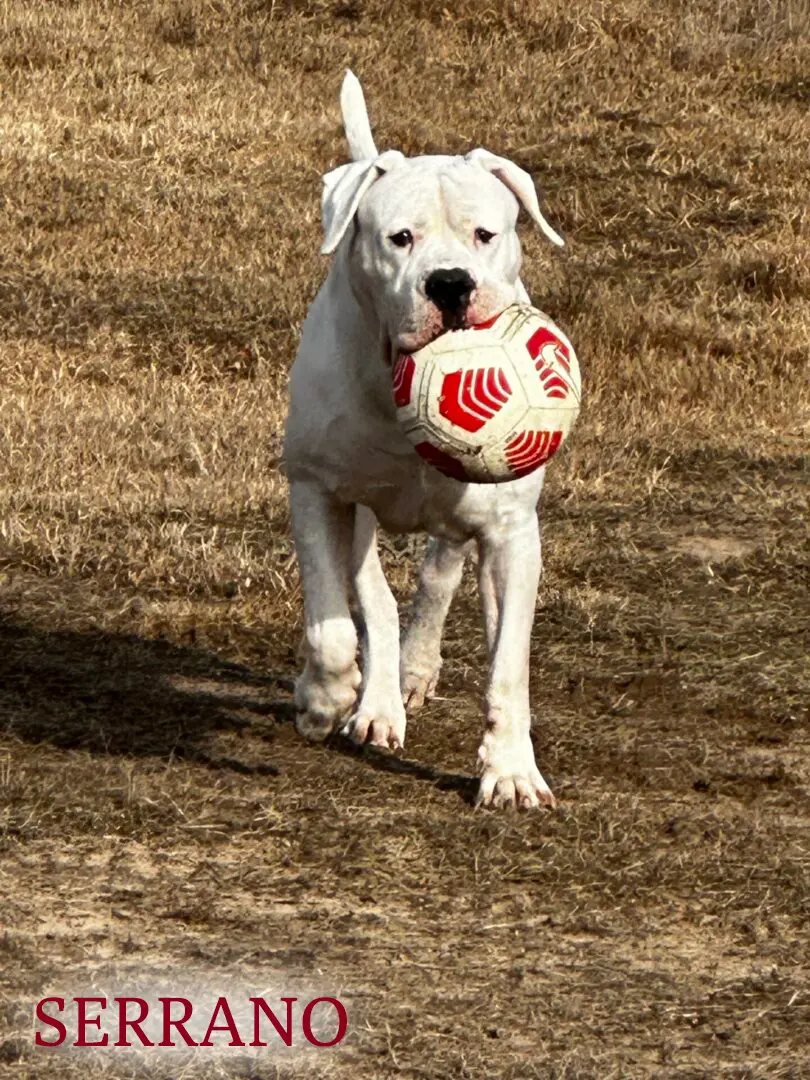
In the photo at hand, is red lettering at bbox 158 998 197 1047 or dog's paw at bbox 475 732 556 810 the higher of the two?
dog's paw at bbox 475 732 556 810

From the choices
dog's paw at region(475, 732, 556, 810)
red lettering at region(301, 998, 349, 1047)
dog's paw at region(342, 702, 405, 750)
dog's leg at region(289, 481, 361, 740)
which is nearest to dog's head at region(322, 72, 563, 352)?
dog's leg at region(289, 481, 361, 740)

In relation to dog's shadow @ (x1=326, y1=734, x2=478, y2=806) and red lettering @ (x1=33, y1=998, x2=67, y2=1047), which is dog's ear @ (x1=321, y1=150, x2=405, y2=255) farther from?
red lettering @ (x1=33, y1=998, x2=67, y2=1047)

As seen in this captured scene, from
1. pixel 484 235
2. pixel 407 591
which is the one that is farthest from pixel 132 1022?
pixel 407 591

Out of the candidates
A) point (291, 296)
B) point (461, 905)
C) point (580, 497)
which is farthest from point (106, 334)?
point (461, 905)

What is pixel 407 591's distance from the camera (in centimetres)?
746

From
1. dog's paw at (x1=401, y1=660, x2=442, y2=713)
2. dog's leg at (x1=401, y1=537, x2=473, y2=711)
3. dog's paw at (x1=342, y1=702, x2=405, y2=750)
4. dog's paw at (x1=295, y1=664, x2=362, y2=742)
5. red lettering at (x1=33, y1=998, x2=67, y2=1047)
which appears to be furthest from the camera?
dog's paw at (x1=401, y1=660, x2=442, y2=713)

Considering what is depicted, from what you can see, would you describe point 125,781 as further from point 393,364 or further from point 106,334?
point 106,334

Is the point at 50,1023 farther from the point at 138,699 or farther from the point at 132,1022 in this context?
the point at 138,699

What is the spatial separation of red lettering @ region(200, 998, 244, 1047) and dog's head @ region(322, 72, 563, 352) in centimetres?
147

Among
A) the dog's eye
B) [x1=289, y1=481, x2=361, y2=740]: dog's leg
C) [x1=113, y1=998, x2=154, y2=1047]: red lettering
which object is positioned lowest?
[x1=113, y1=998, x2=154, y2=1047]: red lettering

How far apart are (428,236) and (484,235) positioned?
130 millimetres

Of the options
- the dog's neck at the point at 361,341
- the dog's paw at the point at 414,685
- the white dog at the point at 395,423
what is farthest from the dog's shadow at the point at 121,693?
the dog's neck at the point at 361,341

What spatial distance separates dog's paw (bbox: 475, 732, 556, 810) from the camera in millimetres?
5191

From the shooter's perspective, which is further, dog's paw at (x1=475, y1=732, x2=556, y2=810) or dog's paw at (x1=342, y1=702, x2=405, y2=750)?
dog's paw at (x1=342, y1=702, x2=405, y2=750)
